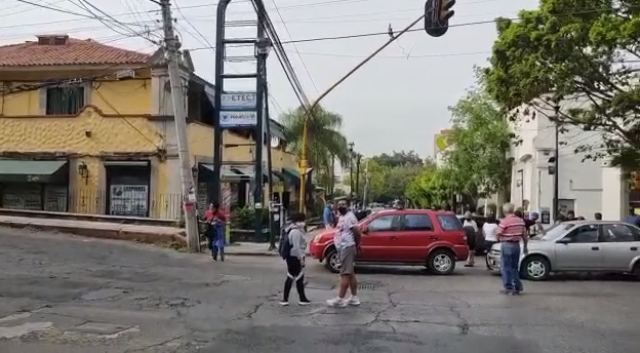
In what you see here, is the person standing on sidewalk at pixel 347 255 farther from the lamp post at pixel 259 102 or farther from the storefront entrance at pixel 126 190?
the storefront entrance at pixel 126 190

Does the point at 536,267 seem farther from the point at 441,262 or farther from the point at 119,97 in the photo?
the point at 119,97

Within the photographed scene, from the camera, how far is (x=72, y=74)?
1220 inches

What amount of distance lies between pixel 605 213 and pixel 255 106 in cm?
1611

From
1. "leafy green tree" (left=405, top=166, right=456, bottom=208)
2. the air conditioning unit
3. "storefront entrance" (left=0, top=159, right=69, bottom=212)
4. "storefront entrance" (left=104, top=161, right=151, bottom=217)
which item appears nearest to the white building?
"leafy green tree" (left=405, top=166, right=456, bottom=208)

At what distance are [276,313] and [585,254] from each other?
9.02 m

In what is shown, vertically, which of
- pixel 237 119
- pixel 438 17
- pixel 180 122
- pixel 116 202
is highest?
pixel 438 17

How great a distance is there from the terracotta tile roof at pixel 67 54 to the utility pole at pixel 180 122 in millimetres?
8047

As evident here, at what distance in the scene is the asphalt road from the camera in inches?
371

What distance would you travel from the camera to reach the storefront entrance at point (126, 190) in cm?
3023

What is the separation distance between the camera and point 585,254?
59.0ft

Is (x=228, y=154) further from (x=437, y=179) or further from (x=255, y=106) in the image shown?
(x=437, y=179)

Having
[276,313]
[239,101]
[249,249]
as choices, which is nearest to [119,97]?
[239,101]

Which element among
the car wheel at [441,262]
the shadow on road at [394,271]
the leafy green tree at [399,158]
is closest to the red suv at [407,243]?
the car wheel at [441,262]

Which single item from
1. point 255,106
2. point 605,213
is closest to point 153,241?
point 255,106
